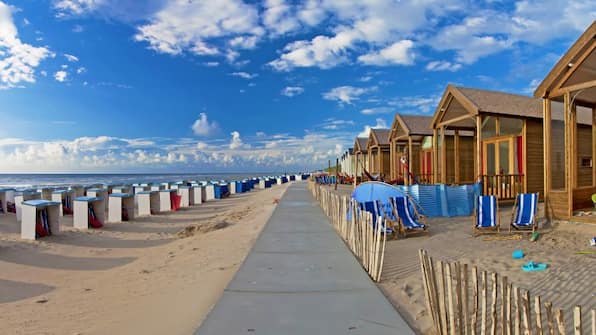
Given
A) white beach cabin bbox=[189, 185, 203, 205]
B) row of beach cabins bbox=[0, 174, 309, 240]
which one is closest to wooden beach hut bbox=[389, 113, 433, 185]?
row of beach cabins bbox=[0, 174, 309, 240]

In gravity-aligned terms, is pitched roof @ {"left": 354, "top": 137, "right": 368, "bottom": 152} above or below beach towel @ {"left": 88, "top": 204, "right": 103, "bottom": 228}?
above

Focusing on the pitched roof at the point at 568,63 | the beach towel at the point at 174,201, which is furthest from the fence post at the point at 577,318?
the beach towel at the point at 174,201

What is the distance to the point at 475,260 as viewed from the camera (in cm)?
578

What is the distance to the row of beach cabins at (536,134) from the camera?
794 cm

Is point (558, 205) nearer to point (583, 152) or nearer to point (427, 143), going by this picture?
point (583, 152)

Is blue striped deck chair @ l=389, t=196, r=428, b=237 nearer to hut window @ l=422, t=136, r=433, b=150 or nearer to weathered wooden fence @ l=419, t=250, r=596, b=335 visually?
weathered wooden fence @ l=419, t=250, r=596, b=335

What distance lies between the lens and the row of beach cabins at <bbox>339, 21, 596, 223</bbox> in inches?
313

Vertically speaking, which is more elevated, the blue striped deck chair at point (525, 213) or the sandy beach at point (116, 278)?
the blue striped deck chair at point (525, 213)

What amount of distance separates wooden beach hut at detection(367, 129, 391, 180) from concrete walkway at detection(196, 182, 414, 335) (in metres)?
17.6

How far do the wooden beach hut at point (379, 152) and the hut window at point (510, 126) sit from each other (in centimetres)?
1006

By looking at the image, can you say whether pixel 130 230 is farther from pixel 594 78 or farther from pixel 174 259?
pixel 594 78

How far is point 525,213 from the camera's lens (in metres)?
7.72

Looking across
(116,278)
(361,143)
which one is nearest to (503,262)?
(116,278)

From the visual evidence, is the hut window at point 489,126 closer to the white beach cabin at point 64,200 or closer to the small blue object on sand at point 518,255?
the small blue object on sand at point 518,255
